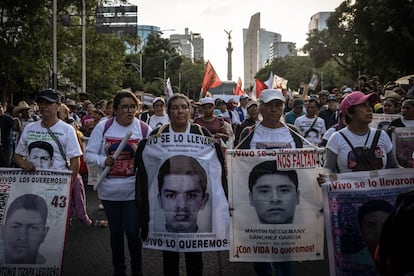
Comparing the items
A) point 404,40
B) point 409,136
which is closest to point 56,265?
point 409,136

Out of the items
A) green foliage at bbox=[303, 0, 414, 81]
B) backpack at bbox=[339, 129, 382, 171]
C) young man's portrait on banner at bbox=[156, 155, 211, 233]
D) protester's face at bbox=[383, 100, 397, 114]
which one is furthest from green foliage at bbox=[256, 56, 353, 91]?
young man's portrait on banner at bbox=[156, 155, 211, 233]

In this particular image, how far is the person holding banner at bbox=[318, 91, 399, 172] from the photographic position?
441 cm

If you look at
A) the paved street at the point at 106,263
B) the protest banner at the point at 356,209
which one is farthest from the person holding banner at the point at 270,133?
the paved street at the point at 106,263

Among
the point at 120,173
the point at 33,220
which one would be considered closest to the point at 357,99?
the point at 120,173

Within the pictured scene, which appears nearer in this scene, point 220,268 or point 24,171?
point 24,171

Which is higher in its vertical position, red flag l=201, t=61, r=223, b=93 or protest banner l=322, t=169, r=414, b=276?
red flag l=201, t=61, r=223, b=93

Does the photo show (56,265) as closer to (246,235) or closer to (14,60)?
(246,235)

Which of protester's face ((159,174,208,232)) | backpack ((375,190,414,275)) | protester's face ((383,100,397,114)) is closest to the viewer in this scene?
backpack ((375,190,414,275))

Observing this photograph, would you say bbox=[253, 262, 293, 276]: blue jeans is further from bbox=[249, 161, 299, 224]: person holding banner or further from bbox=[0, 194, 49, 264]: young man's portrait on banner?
bbox=[0, 194, 49, 264]: young man's portrait on banner

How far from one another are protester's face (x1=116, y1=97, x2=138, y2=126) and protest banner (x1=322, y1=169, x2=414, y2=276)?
74.7 inches

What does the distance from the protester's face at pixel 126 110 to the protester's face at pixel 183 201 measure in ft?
3.36

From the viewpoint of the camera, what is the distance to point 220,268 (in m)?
5.72

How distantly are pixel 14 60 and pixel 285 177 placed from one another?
26791 millimetres

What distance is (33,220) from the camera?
4.61 metres
